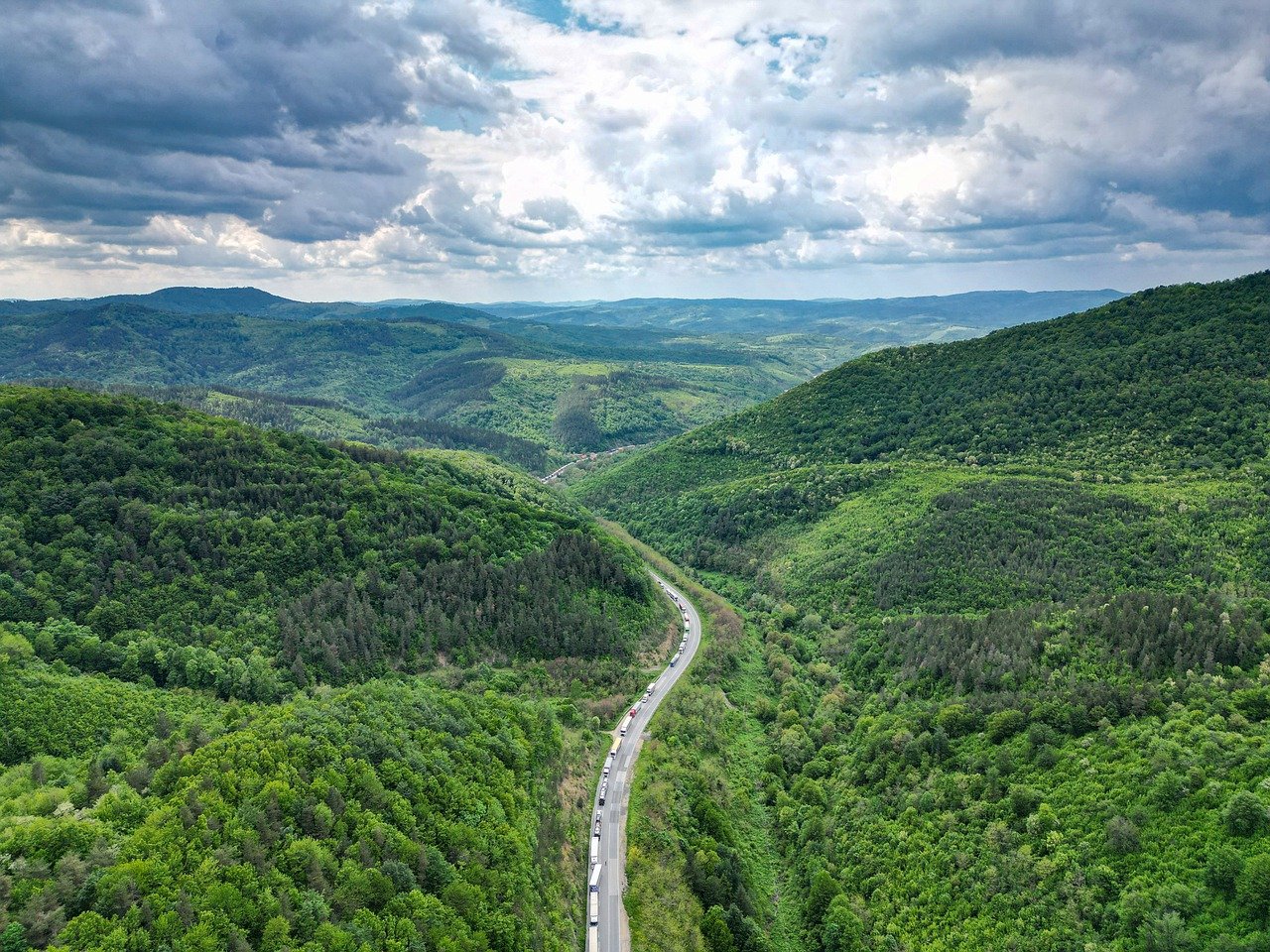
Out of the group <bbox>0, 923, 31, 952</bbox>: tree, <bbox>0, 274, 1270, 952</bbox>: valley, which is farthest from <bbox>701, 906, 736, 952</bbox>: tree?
<bbox>0, 923, 31, 952</bbox>: tree

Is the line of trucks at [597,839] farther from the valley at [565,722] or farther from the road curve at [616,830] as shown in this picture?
the valley at [565,722]

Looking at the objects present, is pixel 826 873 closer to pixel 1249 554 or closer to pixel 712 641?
pixel 712 641

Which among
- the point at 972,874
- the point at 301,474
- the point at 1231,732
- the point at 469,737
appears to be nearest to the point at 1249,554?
the point at 1231,732

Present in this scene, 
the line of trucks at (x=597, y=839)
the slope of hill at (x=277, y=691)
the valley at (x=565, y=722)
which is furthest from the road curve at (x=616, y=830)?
the slope of hill at (x=277, y=691)

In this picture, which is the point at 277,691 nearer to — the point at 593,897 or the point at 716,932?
the point at 593,897

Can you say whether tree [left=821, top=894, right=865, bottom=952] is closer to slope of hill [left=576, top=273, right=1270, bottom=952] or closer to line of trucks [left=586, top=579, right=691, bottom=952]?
slope of hill [left=576, top=273, right=1270, bottom=952]

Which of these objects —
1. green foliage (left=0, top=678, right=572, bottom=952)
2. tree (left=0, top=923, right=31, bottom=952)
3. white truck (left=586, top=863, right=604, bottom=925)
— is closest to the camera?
tree (left=0, top=923, right=31, bottom=952)
